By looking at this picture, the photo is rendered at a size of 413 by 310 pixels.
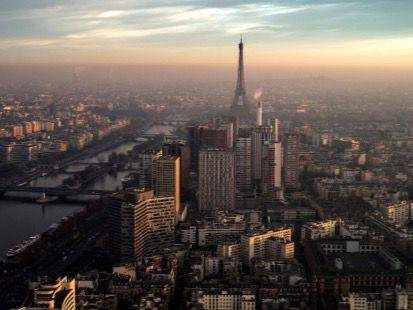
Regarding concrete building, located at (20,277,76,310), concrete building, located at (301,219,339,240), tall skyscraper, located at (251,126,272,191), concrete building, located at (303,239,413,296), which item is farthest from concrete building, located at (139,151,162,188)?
concrete building, located at (20,277,76,310)

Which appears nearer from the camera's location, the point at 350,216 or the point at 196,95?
the point at 350,216

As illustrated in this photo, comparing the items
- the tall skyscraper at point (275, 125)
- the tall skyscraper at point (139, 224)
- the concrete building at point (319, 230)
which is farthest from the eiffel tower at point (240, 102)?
the tall skyscraper at point (139, 224)

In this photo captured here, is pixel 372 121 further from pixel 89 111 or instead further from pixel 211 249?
pixel 89 111

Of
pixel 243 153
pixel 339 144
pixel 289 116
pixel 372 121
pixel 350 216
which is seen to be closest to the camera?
pixel 350 216

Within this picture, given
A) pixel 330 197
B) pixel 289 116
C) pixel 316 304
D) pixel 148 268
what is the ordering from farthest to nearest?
pixel 289 116 < pixel 330 197 < pixel 148 268 < pixel 316 304

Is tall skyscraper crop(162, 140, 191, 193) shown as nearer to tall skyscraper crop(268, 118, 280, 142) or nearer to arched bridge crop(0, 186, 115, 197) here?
arched bridge crop(0, 186, 115, 197)

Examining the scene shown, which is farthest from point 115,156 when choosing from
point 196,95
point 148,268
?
point 148,268

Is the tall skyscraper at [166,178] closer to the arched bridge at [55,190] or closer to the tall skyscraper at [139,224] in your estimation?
the tall skyscraper at [139,224]
